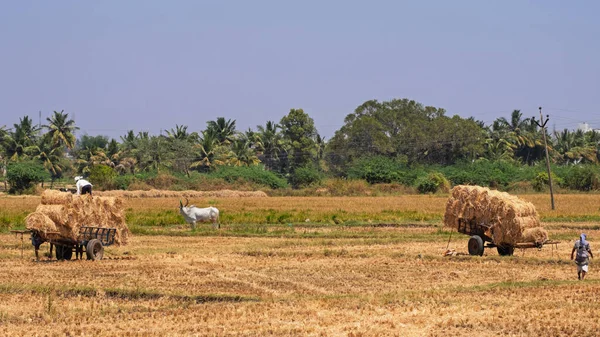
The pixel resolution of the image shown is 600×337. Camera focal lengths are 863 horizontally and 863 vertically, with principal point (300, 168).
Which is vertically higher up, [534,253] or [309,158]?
[309,158]

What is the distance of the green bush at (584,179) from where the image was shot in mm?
78500

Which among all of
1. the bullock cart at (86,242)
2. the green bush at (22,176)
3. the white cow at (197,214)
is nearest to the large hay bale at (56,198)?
the bullock cart at (86,242)

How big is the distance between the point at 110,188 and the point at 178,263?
196ft

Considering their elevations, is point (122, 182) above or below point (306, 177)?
below

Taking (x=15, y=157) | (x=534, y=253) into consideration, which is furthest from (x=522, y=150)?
(x=534, y=253)

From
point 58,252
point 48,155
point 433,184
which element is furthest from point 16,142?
point 58,252

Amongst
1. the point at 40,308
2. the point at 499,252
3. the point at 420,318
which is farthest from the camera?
the point at 499,252

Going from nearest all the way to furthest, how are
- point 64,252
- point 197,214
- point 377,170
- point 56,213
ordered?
1. point 56,213
2. point 64,252
3. point 197,214
4. point 377,170

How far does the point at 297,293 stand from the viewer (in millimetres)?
17406

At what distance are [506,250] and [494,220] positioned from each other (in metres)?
1.09

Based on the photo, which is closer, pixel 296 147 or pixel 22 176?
pixel 22 176

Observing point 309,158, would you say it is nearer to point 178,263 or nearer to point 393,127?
point 393,127

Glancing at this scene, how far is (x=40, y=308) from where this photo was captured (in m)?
15.5

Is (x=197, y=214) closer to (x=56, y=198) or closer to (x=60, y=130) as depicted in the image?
(x=56, y=198)
